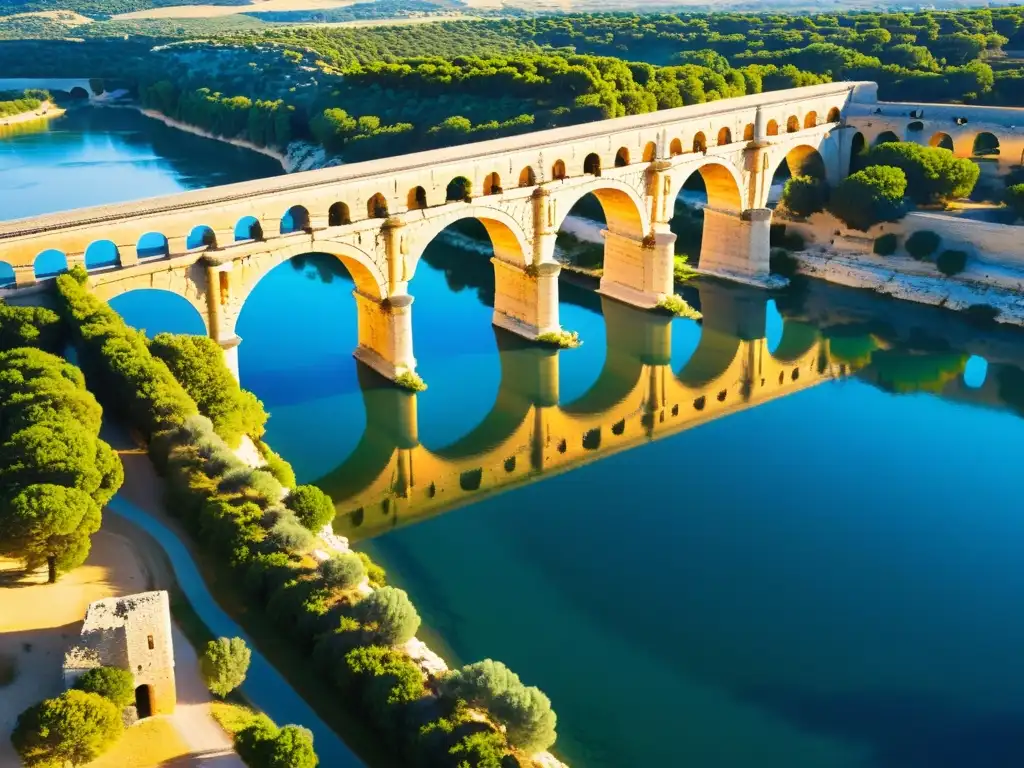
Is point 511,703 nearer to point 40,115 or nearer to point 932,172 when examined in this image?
point 932,172

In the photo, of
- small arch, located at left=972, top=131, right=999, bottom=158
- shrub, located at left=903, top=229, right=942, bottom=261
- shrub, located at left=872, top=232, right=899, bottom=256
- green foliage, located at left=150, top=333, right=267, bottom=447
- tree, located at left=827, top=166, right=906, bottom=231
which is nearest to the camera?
green foliage, located at left=150, top=333, right=267, bottom=447

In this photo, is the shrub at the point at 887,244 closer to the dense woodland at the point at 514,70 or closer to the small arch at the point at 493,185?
the dense woodland at the point at 514,70

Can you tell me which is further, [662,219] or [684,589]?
[662,219]

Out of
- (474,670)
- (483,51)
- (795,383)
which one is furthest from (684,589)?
(483,51)

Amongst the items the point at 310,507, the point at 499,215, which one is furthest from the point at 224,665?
the point at 499,215

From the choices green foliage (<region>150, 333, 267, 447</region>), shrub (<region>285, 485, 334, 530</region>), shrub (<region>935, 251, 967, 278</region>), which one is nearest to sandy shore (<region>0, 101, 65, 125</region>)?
green foliage (<region>150, 333, 267, 447</region>)

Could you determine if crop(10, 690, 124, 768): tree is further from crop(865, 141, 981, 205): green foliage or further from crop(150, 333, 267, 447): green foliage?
crop(865, 141, 981, 205): green foliage

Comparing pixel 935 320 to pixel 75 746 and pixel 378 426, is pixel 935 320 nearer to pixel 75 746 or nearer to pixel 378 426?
pixel 378 426
